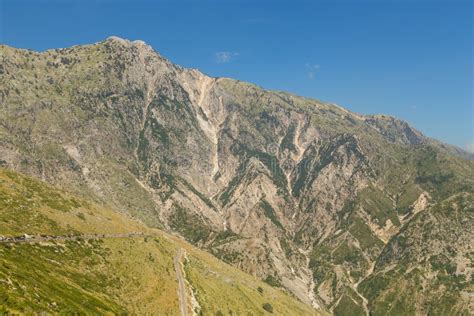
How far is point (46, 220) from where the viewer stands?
17338 cm

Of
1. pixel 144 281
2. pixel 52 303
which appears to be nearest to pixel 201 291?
pixel 144 281

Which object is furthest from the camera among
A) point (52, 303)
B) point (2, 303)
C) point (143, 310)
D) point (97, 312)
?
point (143, 310)

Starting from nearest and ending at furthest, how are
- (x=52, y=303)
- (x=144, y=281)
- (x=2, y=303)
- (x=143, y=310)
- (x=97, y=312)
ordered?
(x=2, y=303) → (x=52, y=303) → (x=97, y=312) → (x=143, y=310) → (x=144, y=281)

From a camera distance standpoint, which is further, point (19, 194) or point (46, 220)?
point (19, 194)

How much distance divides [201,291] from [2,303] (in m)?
132

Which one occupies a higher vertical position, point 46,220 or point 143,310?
point 46,220

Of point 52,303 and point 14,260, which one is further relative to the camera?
point 14,260

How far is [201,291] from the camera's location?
644ft

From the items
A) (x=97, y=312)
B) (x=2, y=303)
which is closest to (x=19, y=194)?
(x=97, y=312)

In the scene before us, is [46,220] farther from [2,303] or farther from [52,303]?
[2,303]

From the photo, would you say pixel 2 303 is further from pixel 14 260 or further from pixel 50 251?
pixel 50 251

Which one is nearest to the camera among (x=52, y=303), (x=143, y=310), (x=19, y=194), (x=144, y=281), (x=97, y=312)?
(x=52, y=303)

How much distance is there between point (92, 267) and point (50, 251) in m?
16.0

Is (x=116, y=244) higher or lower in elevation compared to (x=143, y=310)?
higher
